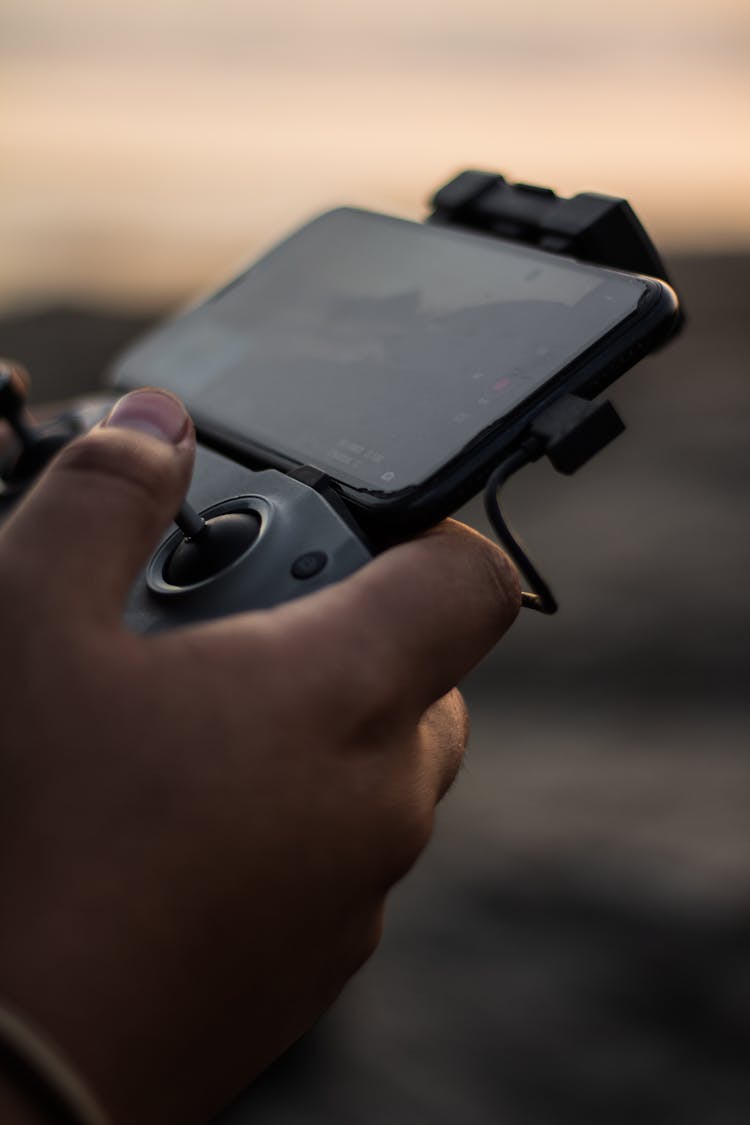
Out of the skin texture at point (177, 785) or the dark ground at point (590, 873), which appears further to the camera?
the dark ground at point (590, 873)

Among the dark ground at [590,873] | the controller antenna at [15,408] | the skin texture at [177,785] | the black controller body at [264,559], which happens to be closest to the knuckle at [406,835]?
the skin texture at [177,785]

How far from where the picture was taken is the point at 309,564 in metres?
0.54

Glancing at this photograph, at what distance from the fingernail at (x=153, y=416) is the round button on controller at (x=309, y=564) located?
77 millimetres

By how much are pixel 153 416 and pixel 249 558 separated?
0.26ft

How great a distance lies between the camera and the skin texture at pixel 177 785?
0.44 metres

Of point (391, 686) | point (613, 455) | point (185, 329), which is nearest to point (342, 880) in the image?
point (391, 686)

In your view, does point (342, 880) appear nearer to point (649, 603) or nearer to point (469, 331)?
point (469, 331)

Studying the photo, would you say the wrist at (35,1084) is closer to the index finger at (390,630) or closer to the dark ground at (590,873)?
the index finger at (390,630)

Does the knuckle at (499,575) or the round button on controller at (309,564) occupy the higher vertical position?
the round button on controller at (309,564)

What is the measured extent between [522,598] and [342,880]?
161mm

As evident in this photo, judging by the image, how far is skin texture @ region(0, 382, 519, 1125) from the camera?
442mm

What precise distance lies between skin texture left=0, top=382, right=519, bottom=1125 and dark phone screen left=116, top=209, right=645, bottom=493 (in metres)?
0.11

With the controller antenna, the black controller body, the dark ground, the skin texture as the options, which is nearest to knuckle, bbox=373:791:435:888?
the skin texture

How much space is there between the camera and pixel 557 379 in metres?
0.57
